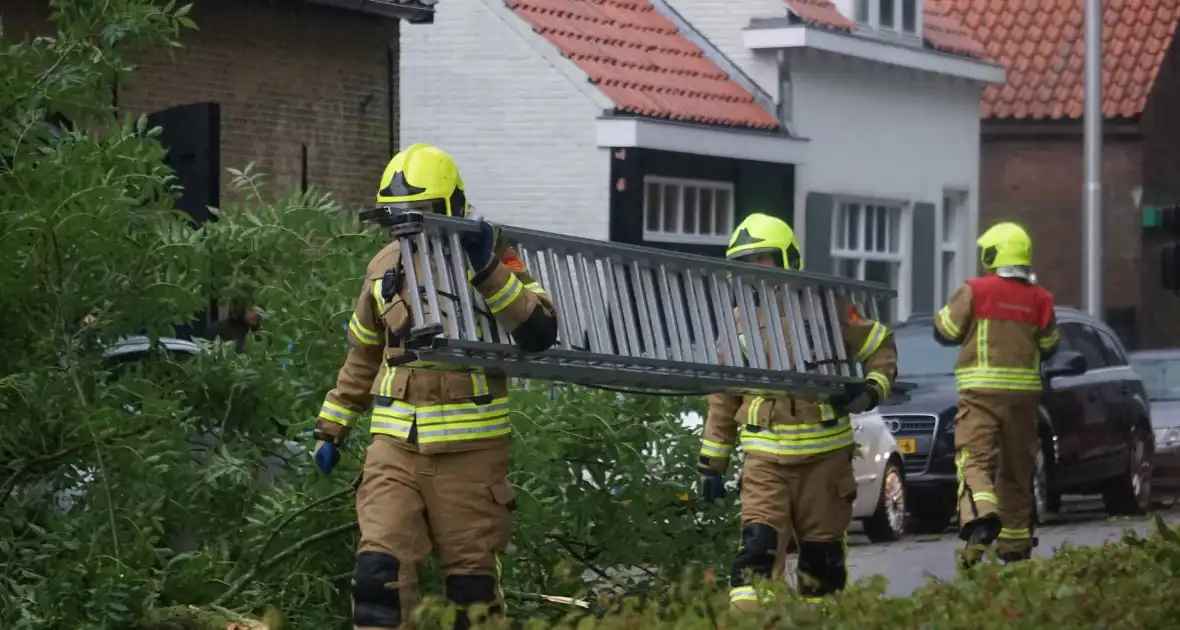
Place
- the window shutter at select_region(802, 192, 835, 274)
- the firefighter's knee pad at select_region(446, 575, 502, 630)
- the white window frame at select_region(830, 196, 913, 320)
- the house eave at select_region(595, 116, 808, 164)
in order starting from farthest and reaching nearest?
the white window frame at select_region(830, 196, 913, 320)
the window shutter at select_region(802, 192, 835, 274)
the house eave at select_region(595, 116, 808, 164)
the firefighter's knee pad at select_region(446, 575, 502, 630)

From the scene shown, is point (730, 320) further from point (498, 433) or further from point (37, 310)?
point (37, 310)

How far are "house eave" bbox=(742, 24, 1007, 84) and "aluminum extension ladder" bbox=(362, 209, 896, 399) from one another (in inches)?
604

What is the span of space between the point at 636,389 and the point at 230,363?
66.8 inches

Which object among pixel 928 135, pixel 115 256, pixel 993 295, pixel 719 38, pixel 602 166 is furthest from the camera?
pixel 928 135

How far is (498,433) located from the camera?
7.77 metres

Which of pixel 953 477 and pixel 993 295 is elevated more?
pixel 993 295

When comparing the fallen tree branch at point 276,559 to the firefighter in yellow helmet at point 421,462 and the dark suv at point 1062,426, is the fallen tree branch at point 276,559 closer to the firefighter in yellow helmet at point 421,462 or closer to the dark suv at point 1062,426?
the firefighter in yellow helmet at point 421,462

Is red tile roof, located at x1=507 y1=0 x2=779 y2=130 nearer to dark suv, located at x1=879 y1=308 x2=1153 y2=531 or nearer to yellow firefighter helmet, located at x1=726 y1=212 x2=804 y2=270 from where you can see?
dark suv, located at x1=879 y1=308 x2=1153 y2=531

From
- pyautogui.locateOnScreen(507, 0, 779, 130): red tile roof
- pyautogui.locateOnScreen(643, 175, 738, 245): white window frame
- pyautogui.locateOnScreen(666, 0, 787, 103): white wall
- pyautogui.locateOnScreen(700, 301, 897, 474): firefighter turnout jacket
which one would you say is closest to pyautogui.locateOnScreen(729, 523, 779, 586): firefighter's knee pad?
pyautogui.locateOnScreen(700, 301, 897, 474): firefighter turnout jacket

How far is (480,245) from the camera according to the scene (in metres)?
7.05

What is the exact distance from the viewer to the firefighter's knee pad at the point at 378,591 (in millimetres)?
7539

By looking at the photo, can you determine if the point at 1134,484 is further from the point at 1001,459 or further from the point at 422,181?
the point at 422,181

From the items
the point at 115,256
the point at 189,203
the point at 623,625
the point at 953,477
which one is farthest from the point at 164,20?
the point at 953,477

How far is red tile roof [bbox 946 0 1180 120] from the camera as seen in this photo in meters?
33.6
